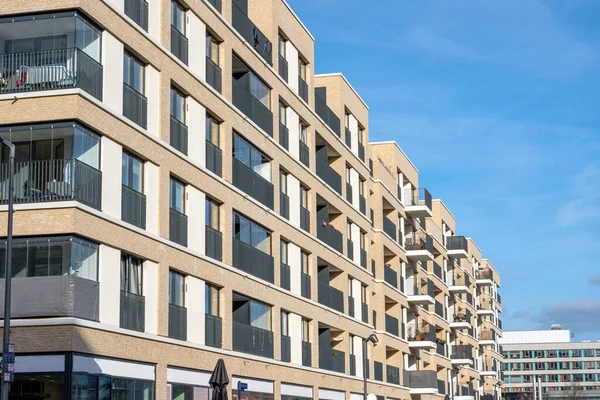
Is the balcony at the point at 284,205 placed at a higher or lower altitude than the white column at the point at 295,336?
higher

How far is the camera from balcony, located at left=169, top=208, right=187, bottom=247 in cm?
3469

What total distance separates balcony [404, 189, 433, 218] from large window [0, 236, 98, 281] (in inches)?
1850

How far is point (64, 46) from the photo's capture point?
29719 millimetres

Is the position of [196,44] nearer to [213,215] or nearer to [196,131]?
[196,131]

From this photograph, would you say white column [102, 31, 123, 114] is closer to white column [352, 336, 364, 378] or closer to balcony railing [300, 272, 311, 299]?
balcony railing [300, 272, 311, 299]

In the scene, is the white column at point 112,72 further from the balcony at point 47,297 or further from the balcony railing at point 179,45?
the balcony at point 47,297

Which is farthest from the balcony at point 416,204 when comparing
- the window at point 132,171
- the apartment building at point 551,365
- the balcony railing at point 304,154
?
the apartment building at point 551,365

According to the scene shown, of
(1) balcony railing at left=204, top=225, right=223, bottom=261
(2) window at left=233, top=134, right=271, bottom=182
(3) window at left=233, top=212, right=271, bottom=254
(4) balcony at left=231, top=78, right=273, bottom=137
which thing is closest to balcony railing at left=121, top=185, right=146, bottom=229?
(1) balcony railing at left=204, top=225, right=223, bottom=261

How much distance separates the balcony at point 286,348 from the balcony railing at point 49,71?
Answer: 18180 mm

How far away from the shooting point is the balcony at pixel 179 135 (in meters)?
35.4

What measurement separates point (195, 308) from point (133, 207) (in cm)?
553

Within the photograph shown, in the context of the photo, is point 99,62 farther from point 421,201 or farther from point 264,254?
point 421,201

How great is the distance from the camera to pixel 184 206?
36.0 metres

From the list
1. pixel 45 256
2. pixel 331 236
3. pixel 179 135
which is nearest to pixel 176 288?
pixel 179 135
